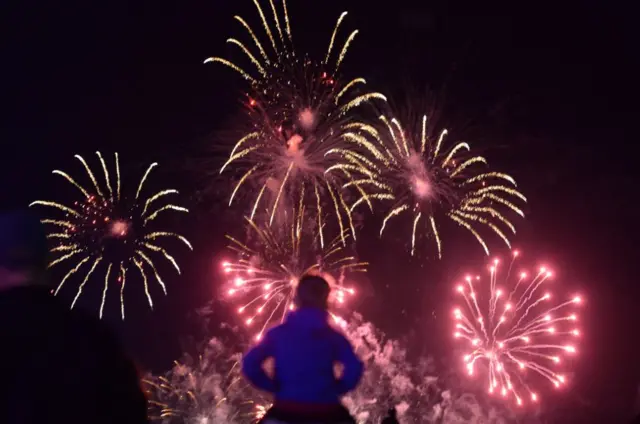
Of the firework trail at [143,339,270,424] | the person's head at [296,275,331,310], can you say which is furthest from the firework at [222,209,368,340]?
the person's head at [296,275,331,310]

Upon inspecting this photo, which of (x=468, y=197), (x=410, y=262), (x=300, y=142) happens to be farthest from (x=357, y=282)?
(x=300, y=142)

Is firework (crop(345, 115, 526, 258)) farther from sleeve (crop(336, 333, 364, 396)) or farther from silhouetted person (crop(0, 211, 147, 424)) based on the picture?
silhouetted person (crop(0, 211, 147, 424))

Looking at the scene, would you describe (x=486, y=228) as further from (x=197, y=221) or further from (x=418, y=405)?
(x=197, y=221)

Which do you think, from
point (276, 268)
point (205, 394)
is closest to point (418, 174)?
point (276, 268)

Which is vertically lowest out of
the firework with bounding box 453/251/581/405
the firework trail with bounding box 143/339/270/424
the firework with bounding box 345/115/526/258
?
the firework trail with bounding box 143/339/270/424

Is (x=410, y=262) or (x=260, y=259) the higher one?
(x=410, y=262)

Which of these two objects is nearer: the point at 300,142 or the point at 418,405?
the point at 300,142
